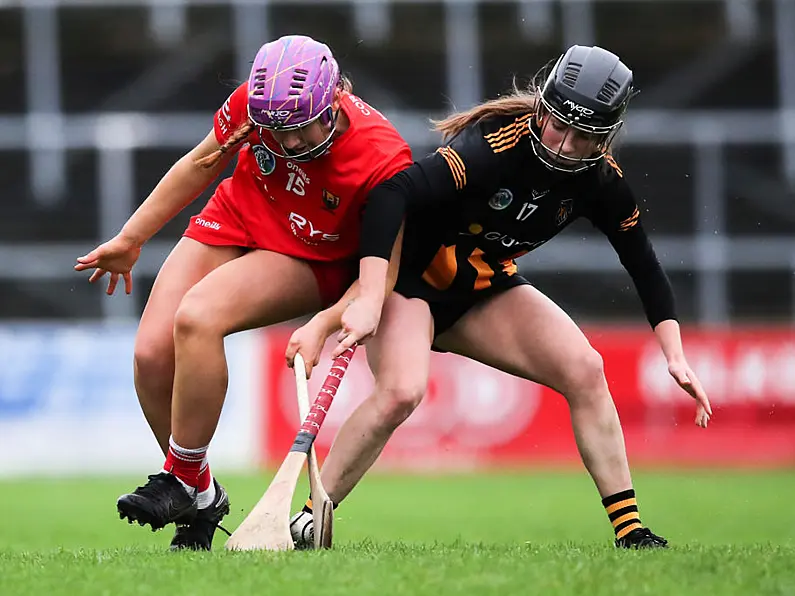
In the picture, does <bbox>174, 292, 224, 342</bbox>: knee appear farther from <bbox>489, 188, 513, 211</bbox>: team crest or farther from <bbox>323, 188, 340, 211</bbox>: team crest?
<bbox>489, 188, 513, 211</bbox>: team crest

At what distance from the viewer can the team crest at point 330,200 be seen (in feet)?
15.7

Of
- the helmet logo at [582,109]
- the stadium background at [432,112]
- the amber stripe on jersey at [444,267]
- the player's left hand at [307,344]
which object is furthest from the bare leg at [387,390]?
the stadium background at [432,112]

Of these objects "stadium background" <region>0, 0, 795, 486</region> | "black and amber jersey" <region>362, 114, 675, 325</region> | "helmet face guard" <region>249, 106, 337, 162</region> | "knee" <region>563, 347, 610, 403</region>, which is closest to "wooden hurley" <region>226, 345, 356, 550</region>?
"black and amber jersey" <region>362, 114, 675, 325</region>

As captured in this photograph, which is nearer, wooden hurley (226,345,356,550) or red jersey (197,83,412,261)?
wooden hurley (226,345,356,550)

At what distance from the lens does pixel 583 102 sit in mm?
4625

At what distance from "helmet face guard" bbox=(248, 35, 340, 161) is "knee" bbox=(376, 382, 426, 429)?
848 millimetres

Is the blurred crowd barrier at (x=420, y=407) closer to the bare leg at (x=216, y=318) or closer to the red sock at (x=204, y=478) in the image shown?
the red sock at (x=204, y=478)

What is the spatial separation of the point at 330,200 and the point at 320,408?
73 centimetres

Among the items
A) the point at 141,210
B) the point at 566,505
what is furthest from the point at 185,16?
the point at 141,210

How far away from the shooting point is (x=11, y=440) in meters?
12.2

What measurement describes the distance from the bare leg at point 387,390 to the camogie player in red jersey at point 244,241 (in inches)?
11.4

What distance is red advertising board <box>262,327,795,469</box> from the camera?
1217cm

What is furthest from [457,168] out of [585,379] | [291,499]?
[291,499]

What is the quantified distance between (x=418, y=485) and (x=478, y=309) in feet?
21.2
